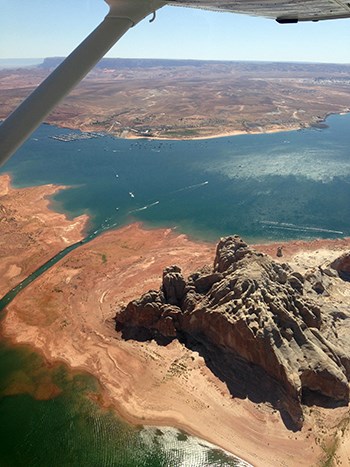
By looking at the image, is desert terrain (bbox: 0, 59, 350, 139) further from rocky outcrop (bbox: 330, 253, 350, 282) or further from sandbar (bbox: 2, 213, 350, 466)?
rocky outcrop (bbox: 330, 253, 350, 282)

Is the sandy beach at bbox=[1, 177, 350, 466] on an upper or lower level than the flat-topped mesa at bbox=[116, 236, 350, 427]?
lower

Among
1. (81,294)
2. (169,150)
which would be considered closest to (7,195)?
(81,294)

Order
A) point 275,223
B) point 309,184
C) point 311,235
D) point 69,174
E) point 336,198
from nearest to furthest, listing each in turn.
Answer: point 311,235
point 275,223
point 336,198
point 309,184
point 69,174

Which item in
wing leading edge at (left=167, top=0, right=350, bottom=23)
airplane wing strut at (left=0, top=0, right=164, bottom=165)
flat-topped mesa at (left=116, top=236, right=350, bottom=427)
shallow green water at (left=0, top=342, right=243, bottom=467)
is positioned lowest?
shallow green water at (left=0, top=342, right=243, bottom=467)

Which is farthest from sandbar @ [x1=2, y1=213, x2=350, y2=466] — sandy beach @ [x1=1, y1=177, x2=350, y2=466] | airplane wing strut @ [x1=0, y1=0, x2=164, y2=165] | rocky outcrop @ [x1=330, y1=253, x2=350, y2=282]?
airplane wing strut @ [x1=0, y1=0, x2=164, y2=165]

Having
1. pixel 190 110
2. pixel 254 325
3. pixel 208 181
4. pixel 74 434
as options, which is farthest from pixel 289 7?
pixel 190 110

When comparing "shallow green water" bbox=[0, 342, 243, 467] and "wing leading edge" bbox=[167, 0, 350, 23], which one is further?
"shallow green water" bbox=[0, 342, 243, 467]

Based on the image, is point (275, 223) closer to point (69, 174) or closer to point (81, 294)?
point (81, 294)
